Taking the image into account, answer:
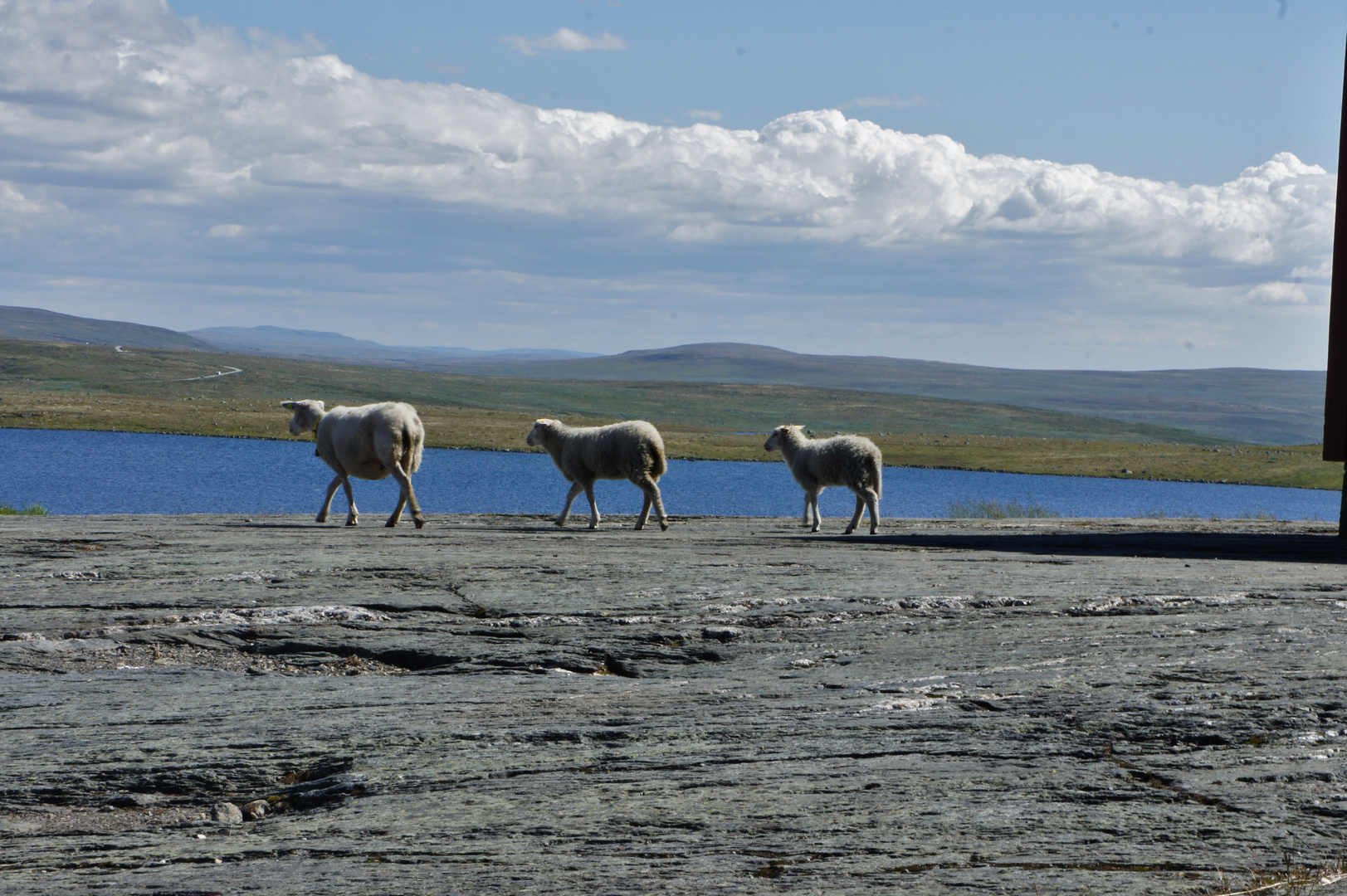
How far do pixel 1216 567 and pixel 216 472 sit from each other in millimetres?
56216

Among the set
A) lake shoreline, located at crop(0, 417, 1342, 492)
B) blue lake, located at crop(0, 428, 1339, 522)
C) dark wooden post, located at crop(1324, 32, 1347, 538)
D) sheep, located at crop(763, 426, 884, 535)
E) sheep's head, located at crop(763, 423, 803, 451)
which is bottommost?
blue lake, located at crop(0, 428, 1339, 522)

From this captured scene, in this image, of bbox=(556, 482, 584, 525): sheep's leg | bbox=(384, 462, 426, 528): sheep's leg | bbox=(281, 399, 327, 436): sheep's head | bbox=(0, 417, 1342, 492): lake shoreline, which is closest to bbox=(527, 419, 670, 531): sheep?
bbox=(556, 482, 584, 525): sheep's leg

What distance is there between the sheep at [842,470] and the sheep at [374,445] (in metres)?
7.46

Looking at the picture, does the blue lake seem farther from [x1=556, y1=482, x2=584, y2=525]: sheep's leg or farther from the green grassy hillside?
[x1=556, y1=482, x2=584, y2=525]: sheep's leg

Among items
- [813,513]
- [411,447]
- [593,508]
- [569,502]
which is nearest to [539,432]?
[569,502]

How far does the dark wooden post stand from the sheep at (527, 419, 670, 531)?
39.6ft

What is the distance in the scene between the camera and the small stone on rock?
6.00m

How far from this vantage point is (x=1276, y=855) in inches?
197

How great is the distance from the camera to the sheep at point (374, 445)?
18734 mm

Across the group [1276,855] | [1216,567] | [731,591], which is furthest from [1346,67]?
[1276,855]

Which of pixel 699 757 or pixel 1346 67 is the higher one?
pixel 1346 67

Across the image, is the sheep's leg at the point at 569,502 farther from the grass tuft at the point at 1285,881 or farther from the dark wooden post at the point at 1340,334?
the grass tuft at the point at 1285,881

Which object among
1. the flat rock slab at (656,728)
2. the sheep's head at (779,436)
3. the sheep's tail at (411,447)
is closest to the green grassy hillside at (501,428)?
the sheep's head at (779,436)

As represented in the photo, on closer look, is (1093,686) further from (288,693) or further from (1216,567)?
(1216,567)
